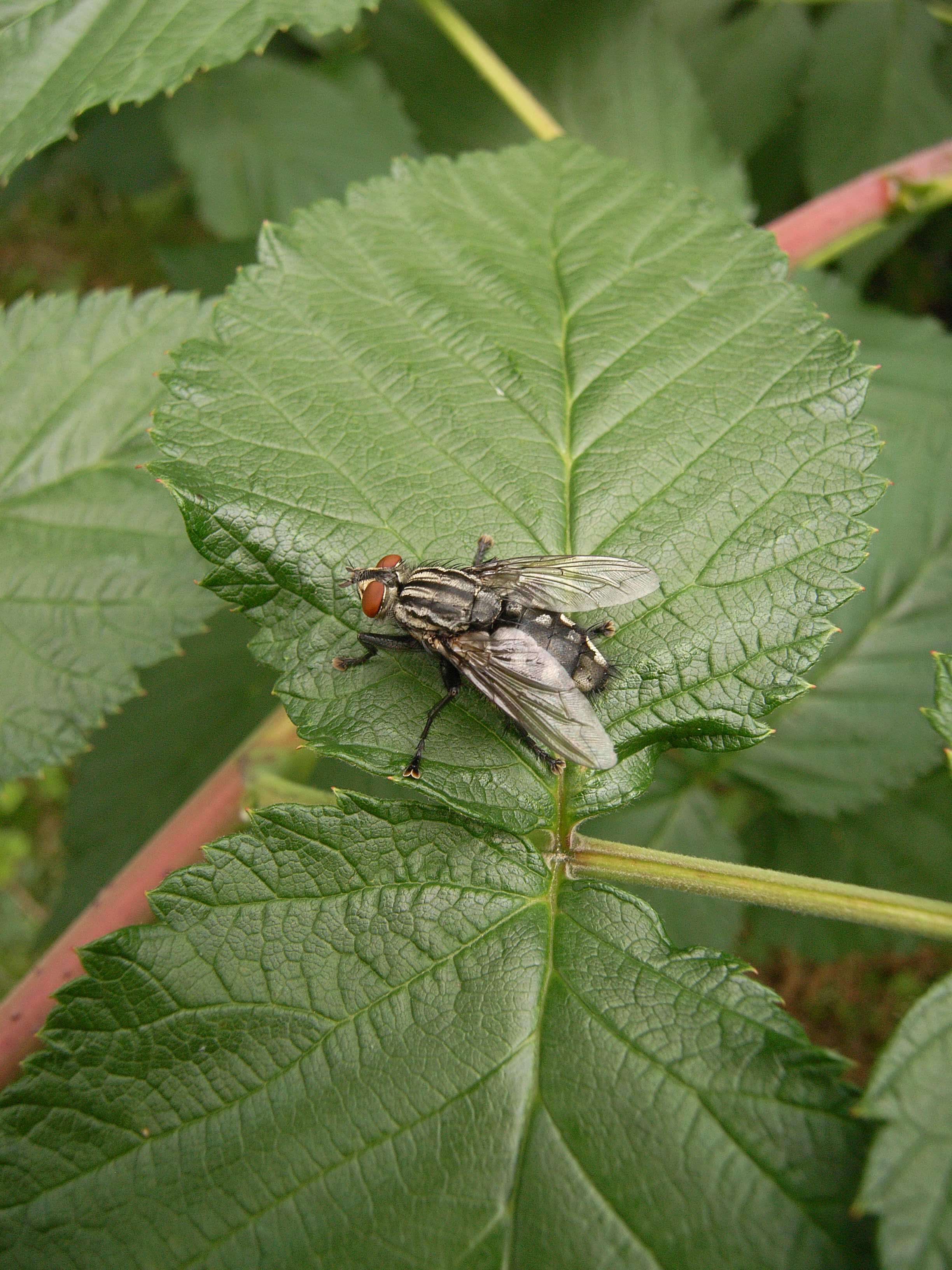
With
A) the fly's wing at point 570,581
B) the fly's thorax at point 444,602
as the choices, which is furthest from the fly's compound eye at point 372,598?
the fly's wing at point 570,581

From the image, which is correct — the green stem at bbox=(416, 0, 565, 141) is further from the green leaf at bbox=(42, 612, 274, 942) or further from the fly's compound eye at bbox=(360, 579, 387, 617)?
the green leaf at bbox=(42, 612, 274, 942)

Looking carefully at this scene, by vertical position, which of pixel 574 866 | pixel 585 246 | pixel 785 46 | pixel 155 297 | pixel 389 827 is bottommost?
pixel 389 827

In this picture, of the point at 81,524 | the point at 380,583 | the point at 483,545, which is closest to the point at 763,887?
the point at 483,545

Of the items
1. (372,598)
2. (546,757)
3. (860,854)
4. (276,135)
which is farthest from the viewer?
(276,135)

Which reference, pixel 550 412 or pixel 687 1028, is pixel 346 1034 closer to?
pixel 687 1028

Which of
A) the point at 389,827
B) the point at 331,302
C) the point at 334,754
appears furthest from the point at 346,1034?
the point at 331,302

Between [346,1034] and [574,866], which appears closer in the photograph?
[346,1034]

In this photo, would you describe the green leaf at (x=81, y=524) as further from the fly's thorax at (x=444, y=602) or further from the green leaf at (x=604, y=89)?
the green leaf at (x=604, y=89)

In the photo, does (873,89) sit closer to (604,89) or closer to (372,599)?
(604,89)
